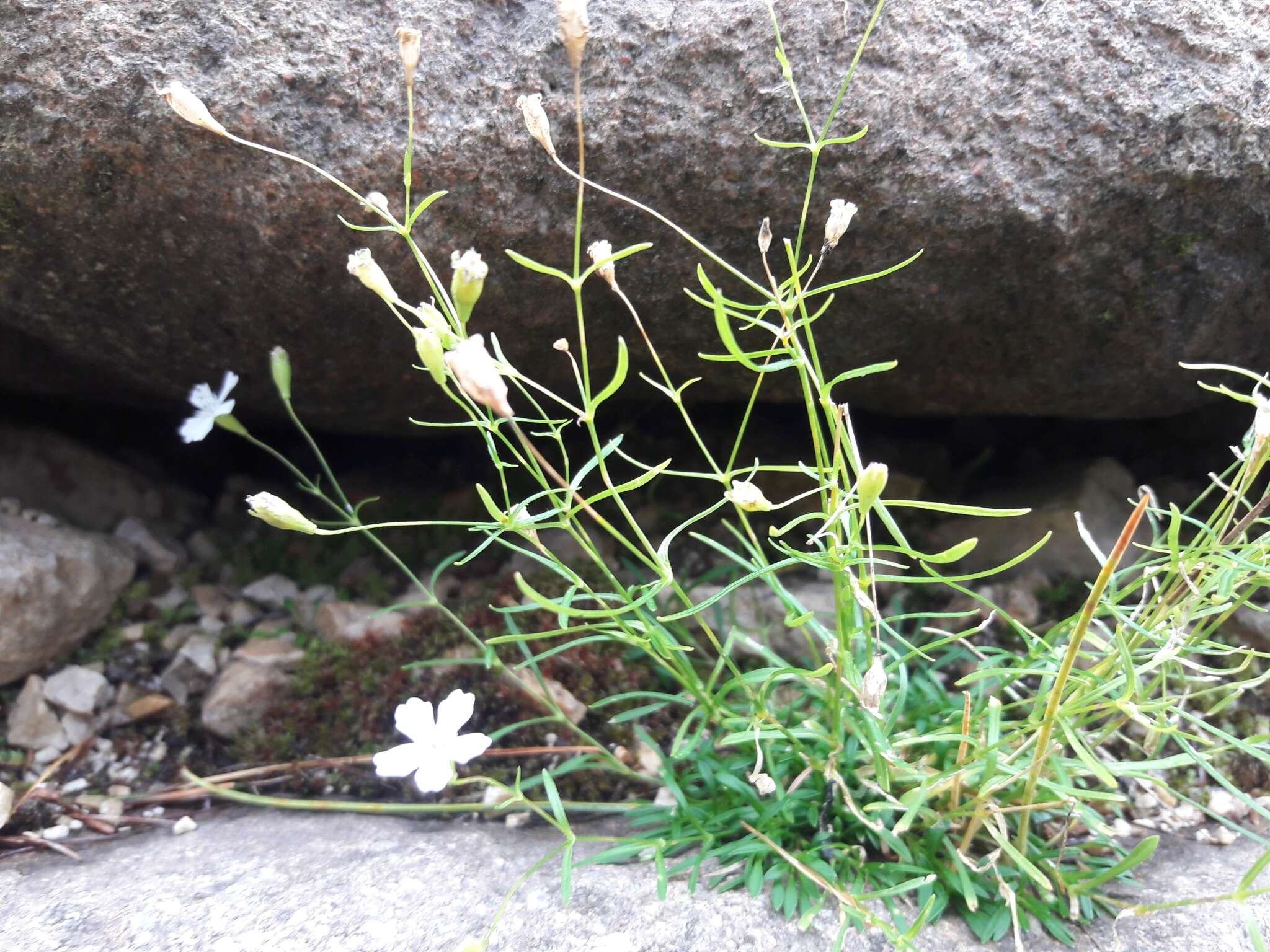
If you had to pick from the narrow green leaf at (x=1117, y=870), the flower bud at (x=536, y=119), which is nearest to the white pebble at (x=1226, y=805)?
the narrow green leaf at (x=1117, y=870)

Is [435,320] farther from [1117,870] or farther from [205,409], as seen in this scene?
[1117,870]

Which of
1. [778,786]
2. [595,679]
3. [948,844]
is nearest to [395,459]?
[595,679]

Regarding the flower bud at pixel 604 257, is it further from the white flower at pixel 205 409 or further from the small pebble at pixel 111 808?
the small pebble at pixel 111 808

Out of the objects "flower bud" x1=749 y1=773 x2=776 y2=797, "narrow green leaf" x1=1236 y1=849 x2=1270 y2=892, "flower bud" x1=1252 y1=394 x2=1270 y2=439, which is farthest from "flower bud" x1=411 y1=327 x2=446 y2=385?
"narrow green leaf" x1=1236 y1=849 x2=1270 y2=892

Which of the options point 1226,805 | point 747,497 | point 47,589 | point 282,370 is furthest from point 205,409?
point 1226,805

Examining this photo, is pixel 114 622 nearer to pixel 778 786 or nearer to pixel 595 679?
pixel 595 679

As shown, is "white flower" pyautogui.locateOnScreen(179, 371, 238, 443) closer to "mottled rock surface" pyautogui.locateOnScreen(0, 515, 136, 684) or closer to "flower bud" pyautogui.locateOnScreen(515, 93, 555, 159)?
"mottled rock surface" pyautogui.locateOnScreen(0, 515, 136, 684)

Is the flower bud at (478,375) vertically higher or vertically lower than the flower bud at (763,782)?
higher
